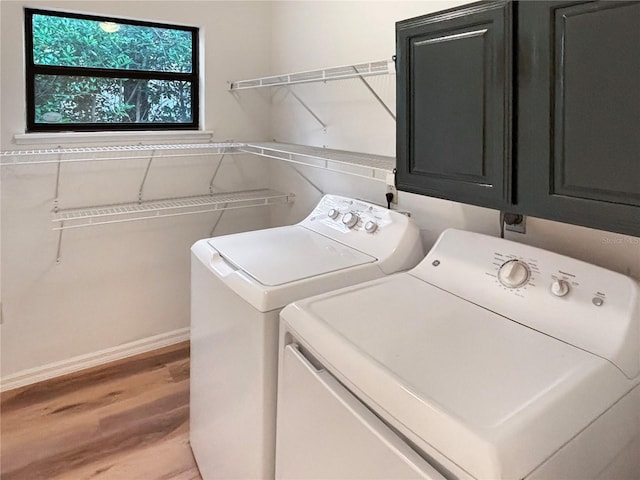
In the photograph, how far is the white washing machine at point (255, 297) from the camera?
4.67ft

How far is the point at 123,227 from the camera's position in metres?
2.60

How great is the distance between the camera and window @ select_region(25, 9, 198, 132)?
2340 millimetres

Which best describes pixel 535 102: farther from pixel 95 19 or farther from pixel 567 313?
pixel 95 19

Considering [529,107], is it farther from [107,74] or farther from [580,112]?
[107,74]

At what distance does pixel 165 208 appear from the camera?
250cm

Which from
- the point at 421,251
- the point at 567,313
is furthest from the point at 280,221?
the point at 567,313

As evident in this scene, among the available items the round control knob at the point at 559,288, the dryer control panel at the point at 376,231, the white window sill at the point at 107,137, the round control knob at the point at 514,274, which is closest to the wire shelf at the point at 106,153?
the white window sill at the point at 107,137

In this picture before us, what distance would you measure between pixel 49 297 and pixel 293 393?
1761mm

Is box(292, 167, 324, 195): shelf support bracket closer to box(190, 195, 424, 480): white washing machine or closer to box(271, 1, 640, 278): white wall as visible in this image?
box(271, 1, 640, 278): white wall

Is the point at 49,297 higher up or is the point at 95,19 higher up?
the point at 95,19

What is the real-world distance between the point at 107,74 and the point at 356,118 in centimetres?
130

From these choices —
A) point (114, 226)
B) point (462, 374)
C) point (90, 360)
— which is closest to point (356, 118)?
point (114, 226)

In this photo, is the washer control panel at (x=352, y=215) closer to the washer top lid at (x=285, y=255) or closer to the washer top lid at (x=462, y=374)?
the washer top lid at (x=285, y=255)

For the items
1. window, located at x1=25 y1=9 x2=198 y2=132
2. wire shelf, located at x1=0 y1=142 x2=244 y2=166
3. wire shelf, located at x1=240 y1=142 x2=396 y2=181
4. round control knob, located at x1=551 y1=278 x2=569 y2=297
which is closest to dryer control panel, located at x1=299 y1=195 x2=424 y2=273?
wire shelf, located at x1=240 y1=142 x2=396 y2=181
